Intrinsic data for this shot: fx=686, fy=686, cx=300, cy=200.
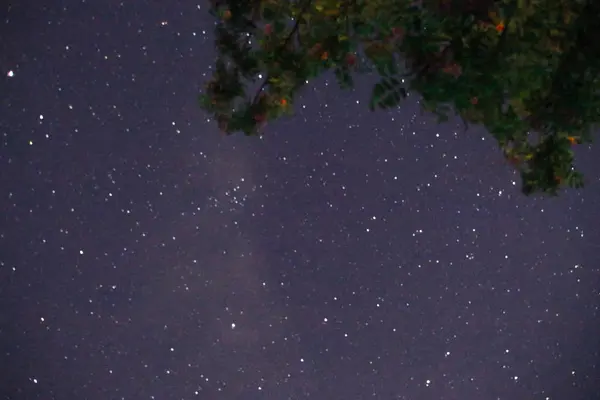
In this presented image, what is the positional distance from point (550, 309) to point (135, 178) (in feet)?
2.60

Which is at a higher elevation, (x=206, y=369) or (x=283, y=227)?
(x=283, y=227)

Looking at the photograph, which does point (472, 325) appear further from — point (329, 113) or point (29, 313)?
point (29, 313)

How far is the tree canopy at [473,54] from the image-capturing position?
41 cm

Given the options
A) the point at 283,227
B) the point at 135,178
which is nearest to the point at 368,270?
the point at 283,227

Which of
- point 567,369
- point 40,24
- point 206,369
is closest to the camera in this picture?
point 40,24

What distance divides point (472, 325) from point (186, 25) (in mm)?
729

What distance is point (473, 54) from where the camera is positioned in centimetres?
41

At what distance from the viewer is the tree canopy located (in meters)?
0.41

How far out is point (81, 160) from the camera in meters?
1.12

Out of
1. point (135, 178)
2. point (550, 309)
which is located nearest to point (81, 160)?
point (135, 178)

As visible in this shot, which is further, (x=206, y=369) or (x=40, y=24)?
(x=206, y=369)

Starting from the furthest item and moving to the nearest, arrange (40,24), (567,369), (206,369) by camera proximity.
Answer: (567,369) < (206,369) < (40,24)

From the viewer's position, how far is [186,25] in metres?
1.09

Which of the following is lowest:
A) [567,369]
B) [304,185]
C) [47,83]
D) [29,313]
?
[567,369]
